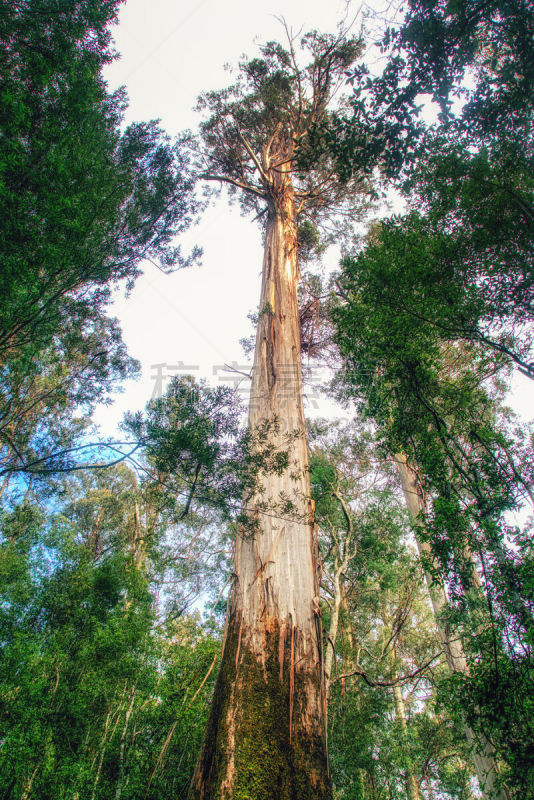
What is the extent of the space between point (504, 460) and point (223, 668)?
116 inches

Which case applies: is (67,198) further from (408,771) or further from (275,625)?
(408,771)

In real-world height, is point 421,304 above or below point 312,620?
above

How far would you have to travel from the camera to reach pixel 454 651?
247 inches

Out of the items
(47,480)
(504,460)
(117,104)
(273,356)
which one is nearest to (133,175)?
(117,104)

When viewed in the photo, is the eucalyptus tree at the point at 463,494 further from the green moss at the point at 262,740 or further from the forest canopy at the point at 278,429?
the green moss at the point at 262,740

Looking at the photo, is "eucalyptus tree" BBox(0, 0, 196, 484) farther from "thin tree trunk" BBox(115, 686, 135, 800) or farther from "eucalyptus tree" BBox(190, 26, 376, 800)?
"thin tree trunk" BBox(115, 686, 135, 800)

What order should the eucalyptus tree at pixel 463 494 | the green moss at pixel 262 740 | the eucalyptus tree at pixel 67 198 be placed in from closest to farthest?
the green moss at pixel 262 740
the eucalyptus tree at pixel 463 494
the eucalyptus tree at pixel 67 198

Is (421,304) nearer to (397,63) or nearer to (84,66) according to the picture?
(397,63)

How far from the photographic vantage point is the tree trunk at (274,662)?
6.99 feet

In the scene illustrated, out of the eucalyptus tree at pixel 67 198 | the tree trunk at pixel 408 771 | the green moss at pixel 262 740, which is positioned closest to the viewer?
the green moss at pixel 262 740

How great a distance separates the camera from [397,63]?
3.24 meters

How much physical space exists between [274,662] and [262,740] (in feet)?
1.49

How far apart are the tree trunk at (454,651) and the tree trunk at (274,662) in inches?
42.1

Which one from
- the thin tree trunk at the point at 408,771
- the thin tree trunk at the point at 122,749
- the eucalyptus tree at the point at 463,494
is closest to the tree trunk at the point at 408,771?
the thin tree trunk at the point at 408,771
